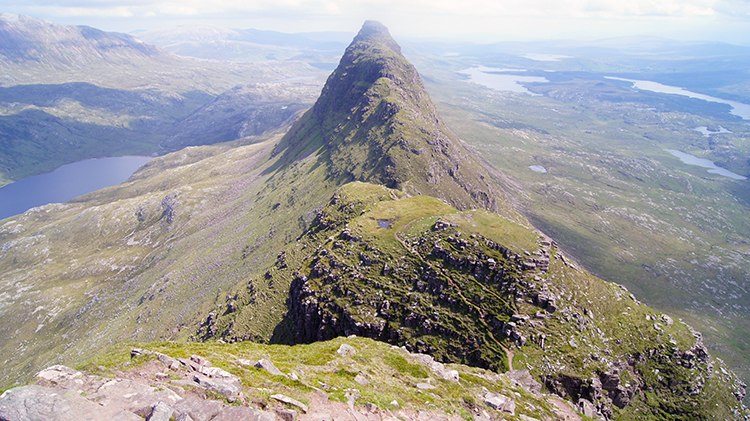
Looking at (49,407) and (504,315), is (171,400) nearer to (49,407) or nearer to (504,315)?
(49,407)

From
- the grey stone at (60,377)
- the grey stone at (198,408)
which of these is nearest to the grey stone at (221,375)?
the grey stone at (198,408)

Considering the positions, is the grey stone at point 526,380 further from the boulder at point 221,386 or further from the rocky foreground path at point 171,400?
the boulder at point 221,386

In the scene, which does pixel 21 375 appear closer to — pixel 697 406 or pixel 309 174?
pixel 309 174

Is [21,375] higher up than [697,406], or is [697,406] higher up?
[697,406]

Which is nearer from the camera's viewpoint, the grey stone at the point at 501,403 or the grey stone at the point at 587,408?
the grey stone at the point at 501,403

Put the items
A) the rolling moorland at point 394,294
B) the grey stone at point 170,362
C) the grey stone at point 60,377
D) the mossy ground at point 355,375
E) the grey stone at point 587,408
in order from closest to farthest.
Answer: the grey stone at point 60,377
the grey stone at point 170,362
the mossy ground at point 355,375
the grey stone at point 587,408
the rolling moorland at point 394,294

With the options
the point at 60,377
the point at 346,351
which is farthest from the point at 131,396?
the point at 346,351

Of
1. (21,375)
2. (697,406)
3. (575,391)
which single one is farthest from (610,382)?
(21,375)

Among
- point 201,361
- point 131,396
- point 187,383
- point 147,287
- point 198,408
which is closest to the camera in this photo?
point 198,408
